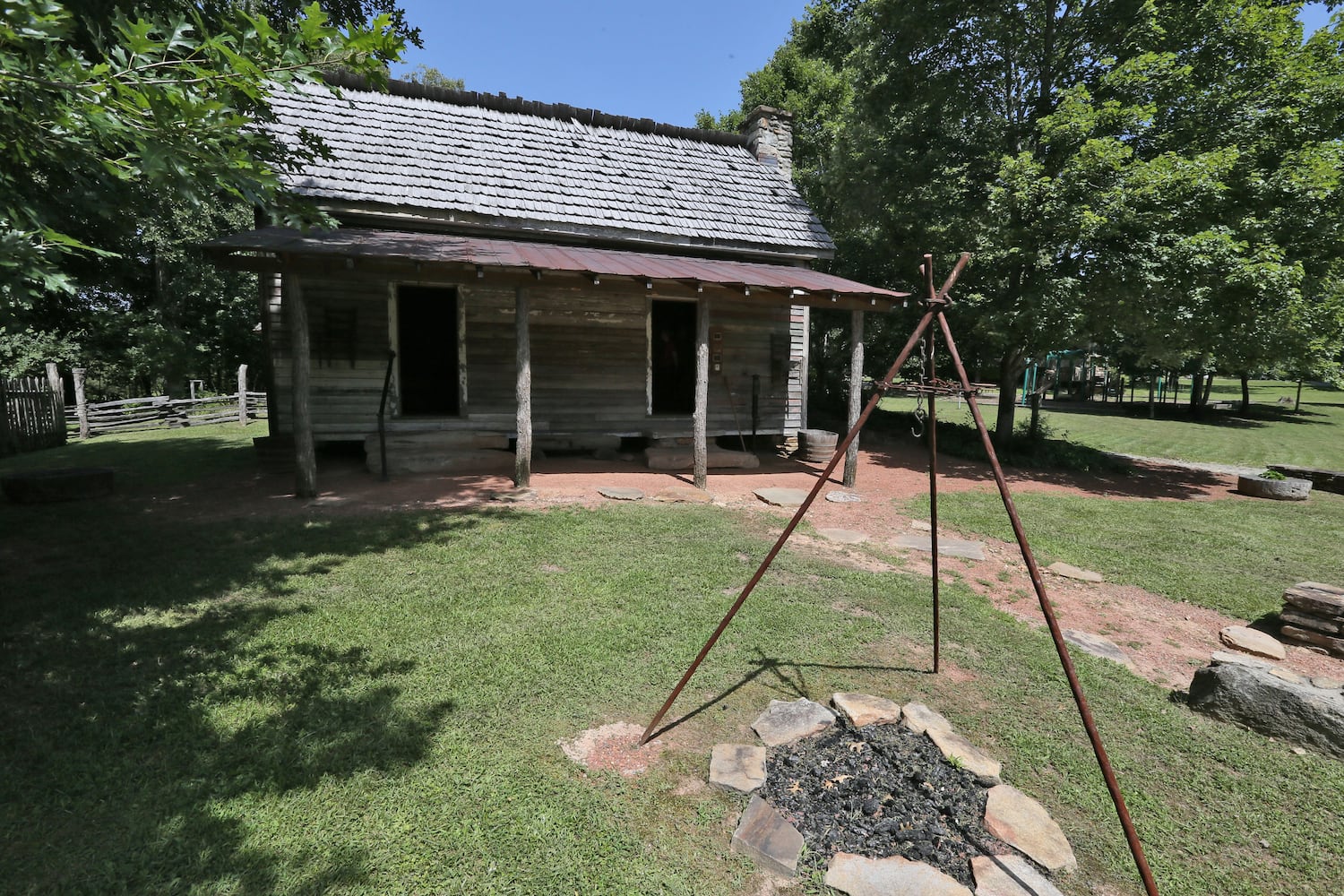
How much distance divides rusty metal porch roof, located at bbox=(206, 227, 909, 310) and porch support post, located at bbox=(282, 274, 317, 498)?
40cm

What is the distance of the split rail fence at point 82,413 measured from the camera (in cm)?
1139

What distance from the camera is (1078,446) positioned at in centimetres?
1329

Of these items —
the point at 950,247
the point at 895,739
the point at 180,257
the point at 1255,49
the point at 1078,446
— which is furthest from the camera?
the point at 180,257

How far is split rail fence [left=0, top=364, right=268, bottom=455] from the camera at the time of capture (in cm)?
1139

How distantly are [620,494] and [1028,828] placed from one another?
5.82m

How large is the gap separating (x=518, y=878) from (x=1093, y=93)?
48.0 feet

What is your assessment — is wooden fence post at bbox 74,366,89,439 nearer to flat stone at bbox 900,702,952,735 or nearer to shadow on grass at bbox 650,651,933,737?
shadow on grass at bbox 650,651,933,737

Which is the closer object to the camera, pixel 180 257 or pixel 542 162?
pixel 542 162

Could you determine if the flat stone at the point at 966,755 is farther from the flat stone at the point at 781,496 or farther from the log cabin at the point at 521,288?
the log cabin at the point at 521,288

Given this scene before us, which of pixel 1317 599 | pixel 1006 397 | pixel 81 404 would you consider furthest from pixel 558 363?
pixel 81 404

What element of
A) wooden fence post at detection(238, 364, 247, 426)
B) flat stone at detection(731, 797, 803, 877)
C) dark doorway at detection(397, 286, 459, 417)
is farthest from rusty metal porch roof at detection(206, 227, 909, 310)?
wooden fence post at detection(238, 364, 247, 426)

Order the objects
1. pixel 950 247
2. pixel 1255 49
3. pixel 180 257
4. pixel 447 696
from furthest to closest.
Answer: pixel 180 257, pixel 950 247, pixel 1255 49, pixel 447 696

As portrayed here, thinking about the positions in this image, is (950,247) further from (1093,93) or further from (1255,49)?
(1255,49)

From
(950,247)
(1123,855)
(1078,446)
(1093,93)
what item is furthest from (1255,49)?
(1123,855)
